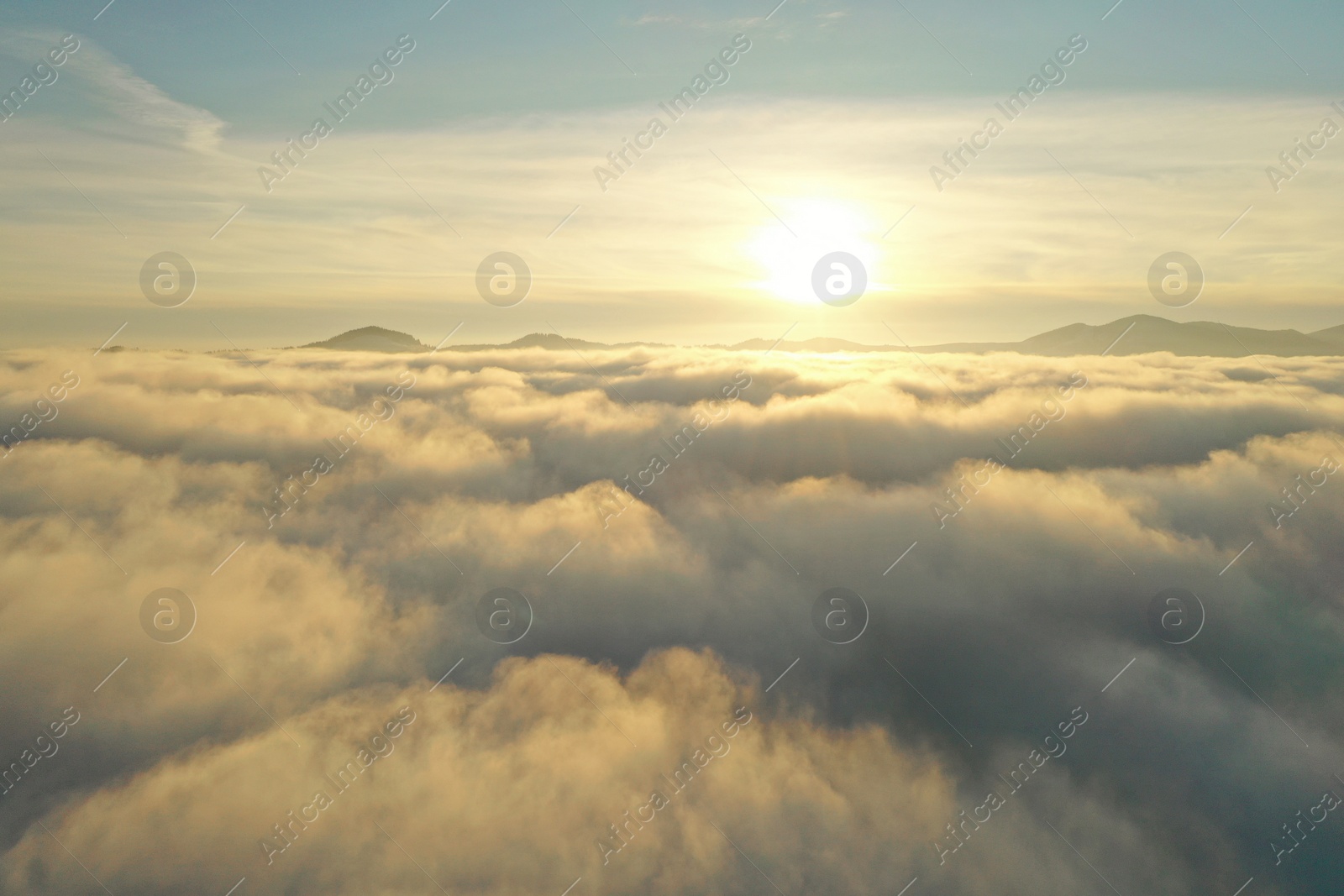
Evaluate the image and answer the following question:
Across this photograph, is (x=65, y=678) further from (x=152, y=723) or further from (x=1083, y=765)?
(x=1083, y=765)

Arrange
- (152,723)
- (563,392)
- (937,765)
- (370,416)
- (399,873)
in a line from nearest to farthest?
(399,873) < (152,723) < (937,765) < (370,416) < (563,392)

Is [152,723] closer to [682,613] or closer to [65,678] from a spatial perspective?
[65,678]

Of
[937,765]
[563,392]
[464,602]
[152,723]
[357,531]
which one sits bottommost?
[937,765]

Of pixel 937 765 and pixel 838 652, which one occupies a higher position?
pixel 838 652

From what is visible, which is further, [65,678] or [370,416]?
[370,416]

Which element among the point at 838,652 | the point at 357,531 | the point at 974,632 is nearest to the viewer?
the point at 974,632

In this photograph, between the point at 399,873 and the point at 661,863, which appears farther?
the point at 661,863

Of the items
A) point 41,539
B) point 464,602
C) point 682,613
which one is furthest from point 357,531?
point 682,613

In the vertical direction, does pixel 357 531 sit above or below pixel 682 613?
above

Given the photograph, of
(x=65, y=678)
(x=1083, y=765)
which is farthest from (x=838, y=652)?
(x=65, y=678)
